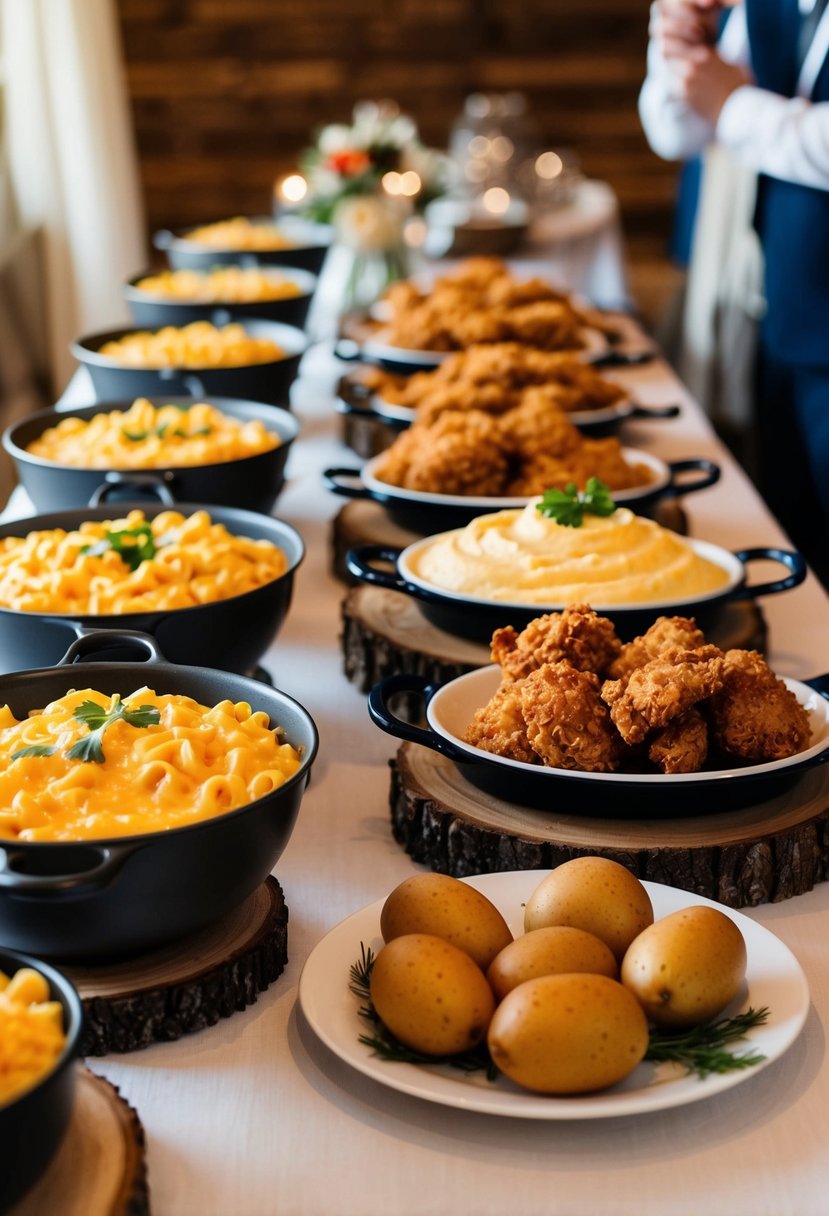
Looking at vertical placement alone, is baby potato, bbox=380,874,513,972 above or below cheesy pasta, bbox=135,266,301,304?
below

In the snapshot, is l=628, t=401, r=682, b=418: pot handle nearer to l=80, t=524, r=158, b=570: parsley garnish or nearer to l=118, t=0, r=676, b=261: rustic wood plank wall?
l=80, t=524, r=158, b=570: parsley garnish

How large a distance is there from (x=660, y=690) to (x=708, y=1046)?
1.17ft

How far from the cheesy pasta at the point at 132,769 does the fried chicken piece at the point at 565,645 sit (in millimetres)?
279

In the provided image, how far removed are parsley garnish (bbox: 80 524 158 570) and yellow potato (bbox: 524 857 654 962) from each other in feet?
2.38

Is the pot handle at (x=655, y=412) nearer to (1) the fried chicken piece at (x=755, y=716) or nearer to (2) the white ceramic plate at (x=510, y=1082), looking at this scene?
(1) the fried chicken piece at (x=755, y=716)

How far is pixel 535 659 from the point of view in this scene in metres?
1.37

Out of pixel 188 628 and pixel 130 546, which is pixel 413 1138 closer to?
pixel 188 628

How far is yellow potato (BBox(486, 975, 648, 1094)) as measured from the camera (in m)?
0.91

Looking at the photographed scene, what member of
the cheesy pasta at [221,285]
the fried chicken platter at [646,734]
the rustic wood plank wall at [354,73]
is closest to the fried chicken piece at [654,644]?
the fried chicken platter at [646,734]

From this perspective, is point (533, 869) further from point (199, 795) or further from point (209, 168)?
point (209, 168)

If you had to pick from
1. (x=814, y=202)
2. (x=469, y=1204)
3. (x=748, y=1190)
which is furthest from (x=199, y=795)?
(x=814, y=202)

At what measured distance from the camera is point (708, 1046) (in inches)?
38.7

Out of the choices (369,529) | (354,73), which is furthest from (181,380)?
(354,73)

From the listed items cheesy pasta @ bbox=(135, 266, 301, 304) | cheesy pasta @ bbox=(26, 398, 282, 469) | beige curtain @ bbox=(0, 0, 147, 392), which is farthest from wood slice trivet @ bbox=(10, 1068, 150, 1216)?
beige curtain @ bbox=(0, 0, 147, 392)
